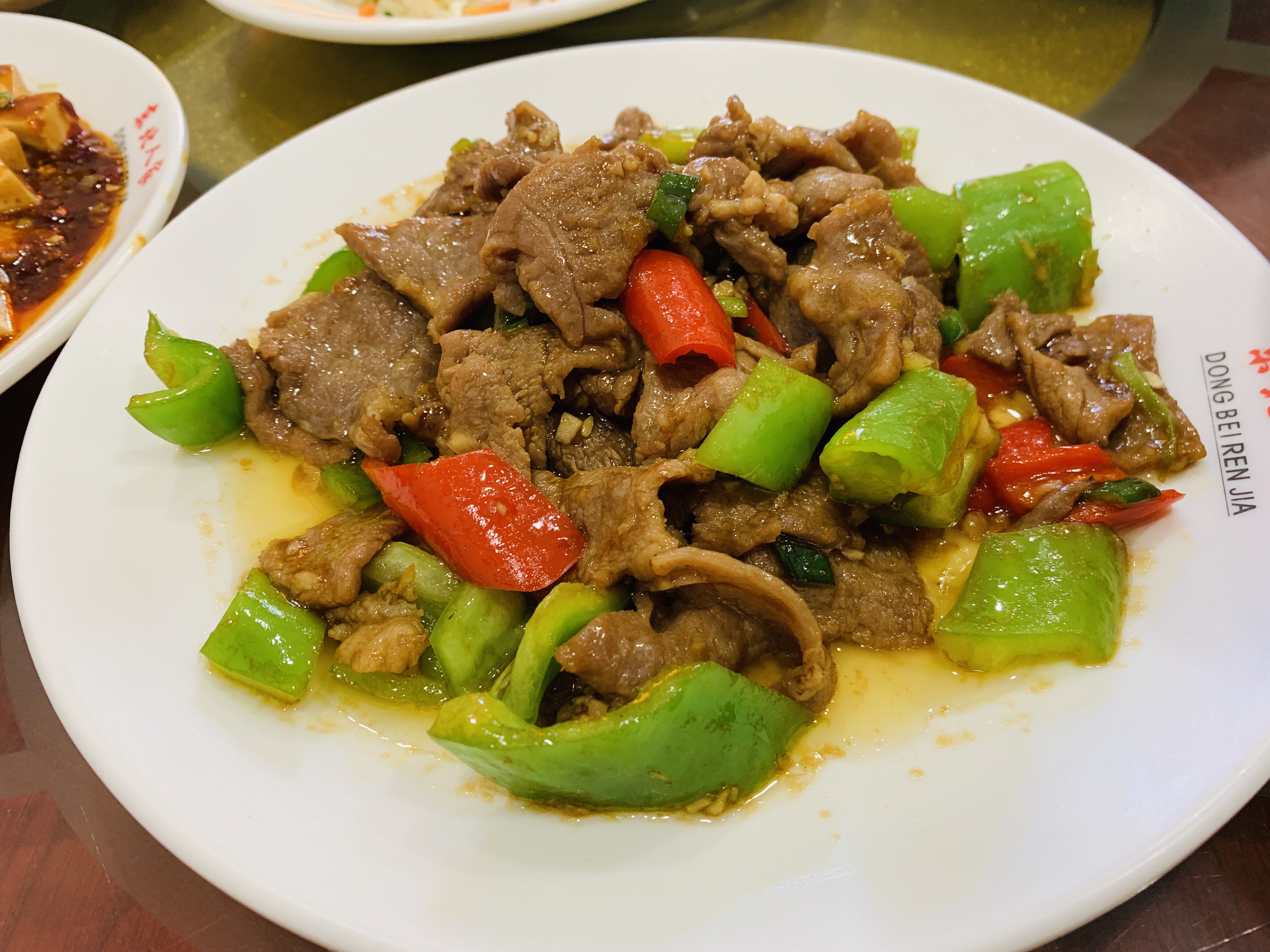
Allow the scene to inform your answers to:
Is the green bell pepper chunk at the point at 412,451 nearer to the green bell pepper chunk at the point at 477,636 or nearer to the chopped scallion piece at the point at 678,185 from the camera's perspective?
the green bell pepper chunk at the point at 477,636

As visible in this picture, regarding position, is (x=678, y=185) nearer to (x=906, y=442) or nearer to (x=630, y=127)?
(x=630, y=127)

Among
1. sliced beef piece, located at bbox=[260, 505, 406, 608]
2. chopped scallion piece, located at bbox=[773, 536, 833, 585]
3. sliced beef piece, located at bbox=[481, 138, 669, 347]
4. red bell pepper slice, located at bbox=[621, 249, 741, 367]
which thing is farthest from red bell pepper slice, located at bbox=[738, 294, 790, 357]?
Answer: sliced beef piece, located at bbox=[260, 505, 406, 608]

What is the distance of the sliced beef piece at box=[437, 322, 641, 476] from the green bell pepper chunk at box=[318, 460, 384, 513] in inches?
14.6

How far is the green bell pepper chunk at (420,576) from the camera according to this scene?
2.28 m

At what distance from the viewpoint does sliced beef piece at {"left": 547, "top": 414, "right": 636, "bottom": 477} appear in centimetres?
244

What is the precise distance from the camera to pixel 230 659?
209cm

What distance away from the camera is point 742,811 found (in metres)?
1.83

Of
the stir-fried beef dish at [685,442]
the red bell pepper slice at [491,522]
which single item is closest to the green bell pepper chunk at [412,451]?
the stir-fried beef dish at [685,442]

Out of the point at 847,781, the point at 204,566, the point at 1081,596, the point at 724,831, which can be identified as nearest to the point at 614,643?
the point at 724,831

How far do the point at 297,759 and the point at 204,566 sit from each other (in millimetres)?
762

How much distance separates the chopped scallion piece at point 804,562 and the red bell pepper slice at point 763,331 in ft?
2.21

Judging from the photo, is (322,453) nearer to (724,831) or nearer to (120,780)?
(120,780)

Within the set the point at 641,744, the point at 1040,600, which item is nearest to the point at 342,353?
the point at 641,744

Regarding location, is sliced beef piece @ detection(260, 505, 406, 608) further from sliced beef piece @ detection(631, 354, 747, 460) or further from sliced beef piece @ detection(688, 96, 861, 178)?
sliced beef piece @ detection(688, 96, 861, 178)
